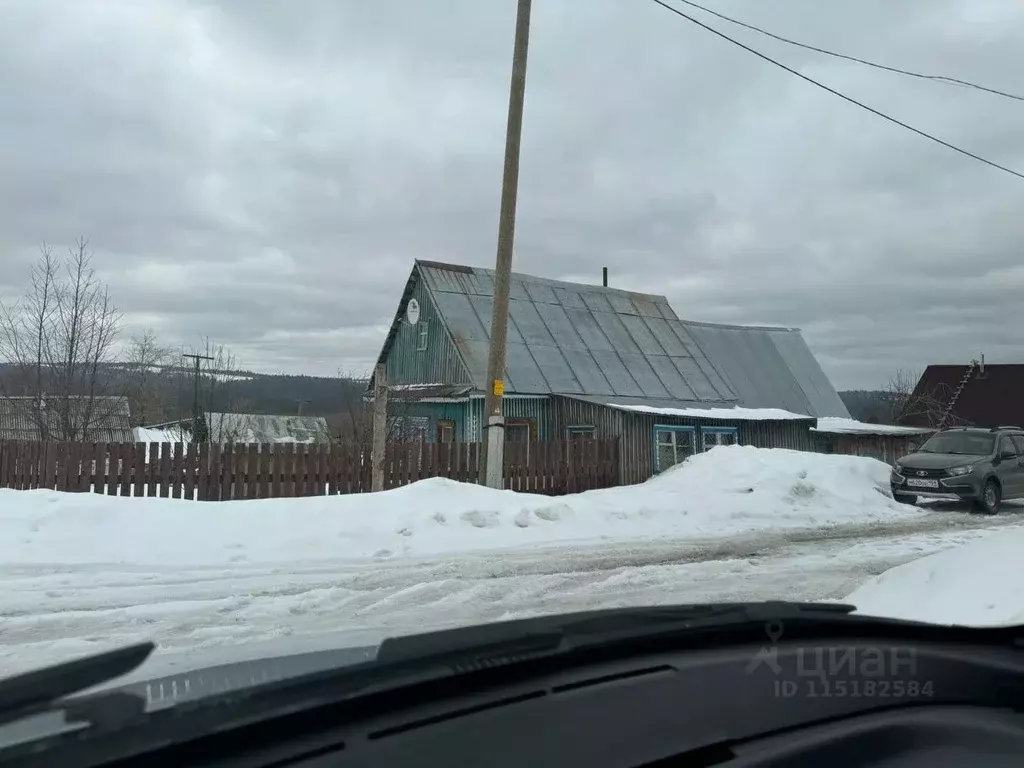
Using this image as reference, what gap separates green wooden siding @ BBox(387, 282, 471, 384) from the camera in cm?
2461

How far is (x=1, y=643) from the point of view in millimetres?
5988

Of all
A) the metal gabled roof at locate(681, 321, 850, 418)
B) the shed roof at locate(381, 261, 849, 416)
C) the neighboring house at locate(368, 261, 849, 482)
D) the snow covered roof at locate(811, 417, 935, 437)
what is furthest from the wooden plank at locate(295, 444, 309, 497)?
the metal gabled roof at locate(681, 321, 850, 418)

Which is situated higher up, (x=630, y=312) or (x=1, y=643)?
(x=630, y=312)

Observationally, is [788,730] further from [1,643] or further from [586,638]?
[1,643]

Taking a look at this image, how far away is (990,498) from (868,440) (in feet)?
34.1

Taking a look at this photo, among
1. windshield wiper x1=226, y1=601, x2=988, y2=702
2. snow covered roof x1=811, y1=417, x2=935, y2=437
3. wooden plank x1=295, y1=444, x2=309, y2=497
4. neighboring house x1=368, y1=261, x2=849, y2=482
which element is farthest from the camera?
snow covered roof x1=811, y1=417, x2=935, y2=437

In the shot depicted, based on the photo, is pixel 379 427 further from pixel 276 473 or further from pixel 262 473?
pixel 262 473

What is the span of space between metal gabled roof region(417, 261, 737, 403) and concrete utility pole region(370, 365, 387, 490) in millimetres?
8555

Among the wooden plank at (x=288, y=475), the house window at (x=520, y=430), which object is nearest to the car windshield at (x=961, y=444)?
the house window at (x=520, y=430)

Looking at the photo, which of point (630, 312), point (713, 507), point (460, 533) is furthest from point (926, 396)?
point (460, 533)

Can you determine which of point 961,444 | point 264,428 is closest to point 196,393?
point 264,428

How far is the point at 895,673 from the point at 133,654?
1.86 m

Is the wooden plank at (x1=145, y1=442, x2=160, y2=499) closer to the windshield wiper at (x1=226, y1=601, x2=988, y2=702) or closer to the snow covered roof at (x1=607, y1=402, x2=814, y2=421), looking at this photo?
the snow covered roof at (x1=607, y1=402, x2=814, y2=421)

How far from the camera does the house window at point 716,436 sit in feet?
75.2
